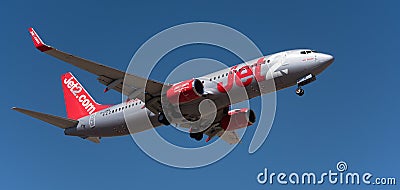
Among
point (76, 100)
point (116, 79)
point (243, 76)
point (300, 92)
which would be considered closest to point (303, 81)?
point (300, 92)

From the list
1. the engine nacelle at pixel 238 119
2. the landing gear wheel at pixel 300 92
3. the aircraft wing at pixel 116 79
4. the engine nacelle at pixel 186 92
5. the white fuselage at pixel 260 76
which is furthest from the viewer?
the engine nacelle at pixel 238 119

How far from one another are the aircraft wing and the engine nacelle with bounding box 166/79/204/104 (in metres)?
1.96

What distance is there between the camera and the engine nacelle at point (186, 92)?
143 ft

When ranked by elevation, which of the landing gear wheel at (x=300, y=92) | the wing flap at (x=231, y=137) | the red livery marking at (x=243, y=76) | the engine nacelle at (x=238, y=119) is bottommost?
the landing gear wheel at (x=300, y=92)

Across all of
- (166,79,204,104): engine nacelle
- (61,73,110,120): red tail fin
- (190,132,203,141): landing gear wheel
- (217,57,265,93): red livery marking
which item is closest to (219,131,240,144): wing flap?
(190,132,203,141): landing gear wheel

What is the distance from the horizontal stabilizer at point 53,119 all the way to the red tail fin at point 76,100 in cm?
220

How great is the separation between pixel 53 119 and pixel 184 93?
13213 mm

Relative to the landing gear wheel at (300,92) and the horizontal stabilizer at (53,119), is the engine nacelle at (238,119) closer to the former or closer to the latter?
the landing gear wheel at (300,92)

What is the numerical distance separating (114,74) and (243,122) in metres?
12.6

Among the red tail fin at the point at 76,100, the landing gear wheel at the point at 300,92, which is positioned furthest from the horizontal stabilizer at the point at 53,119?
the landing gear wheel at the point at 300,92

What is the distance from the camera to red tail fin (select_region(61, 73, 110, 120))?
178ft

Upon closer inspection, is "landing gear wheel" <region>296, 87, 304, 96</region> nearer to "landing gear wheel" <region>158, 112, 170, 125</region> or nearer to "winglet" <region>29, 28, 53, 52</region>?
"landing gear wheel" <region>158, 112, 170, 125</region>

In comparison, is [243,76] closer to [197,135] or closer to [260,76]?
[260,76]

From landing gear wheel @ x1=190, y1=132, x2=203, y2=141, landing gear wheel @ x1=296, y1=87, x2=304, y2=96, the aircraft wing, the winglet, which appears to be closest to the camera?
the winglet
